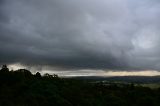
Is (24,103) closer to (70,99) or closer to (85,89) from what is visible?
(70,99)

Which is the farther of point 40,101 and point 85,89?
point 85,89

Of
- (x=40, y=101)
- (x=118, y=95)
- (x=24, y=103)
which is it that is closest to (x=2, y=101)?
(x=24, y=103)

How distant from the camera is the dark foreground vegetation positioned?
3656 cm

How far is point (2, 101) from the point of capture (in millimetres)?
33312

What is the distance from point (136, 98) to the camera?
4591 cm

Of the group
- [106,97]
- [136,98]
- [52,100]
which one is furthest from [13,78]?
[136,98]

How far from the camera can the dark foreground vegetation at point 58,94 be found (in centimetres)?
3656

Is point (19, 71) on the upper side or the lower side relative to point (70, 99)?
upper

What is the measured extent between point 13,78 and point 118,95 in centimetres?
1469

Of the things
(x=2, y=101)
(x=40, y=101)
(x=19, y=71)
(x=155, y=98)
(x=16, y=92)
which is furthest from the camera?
(x=19, y=71)

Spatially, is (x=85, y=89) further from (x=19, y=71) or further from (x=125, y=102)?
(x=19, y=71)

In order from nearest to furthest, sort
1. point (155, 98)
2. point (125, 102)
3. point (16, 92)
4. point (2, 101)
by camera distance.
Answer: point (2, 101)
point (16, 92)
point (125, 102)
point (155, 98)

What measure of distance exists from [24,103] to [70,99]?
23.7ft

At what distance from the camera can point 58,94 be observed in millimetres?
40281
